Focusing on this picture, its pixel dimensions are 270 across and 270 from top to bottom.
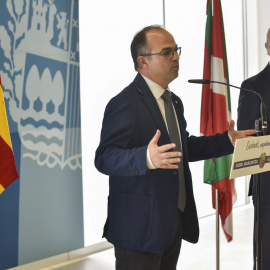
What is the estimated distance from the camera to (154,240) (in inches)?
→ 74.6

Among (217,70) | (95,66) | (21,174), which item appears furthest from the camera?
(95,66)

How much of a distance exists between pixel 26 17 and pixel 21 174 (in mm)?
1320

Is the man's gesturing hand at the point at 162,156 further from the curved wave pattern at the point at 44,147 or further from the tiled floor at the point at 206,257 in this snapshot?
the tiled floor at the point at 206,257

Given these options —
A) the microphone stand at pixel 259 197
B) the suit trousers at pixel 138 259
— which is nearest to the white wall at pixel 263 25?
the microphone stand at pixel 259 197

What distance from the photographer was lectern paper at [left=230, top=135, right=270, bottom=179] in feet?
5.29

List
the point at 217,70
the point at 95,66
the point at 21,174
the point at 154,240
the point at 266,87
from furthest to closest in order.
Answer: the point at 95,66 < the point at 217,70 < the point at 21,174 < the point at 266,87 < the point at 154,240

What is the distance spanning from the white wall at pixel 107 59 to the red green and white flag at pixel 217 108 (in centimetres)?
119

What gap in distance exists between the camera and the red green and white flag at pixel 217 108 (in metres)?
3.82

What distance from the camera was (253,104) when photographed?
99.1 inches

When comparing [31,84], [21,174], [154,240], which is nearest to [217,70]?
[31,84]

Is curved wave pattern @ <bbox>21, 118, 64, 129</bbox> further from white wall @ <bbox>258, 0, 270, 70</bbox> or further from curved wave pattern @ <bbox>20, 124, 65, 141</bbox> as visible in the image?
white wall @ <bbox>258, 0, 270, 70</bbox>

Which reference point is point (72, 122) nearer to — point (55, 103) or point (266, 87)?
point (55, 103)

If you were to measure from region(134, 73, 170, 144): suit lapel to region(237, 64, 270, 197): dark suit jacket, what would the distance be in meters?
0.74

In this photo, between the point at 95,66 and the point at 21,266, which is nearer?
the point at 21,266
